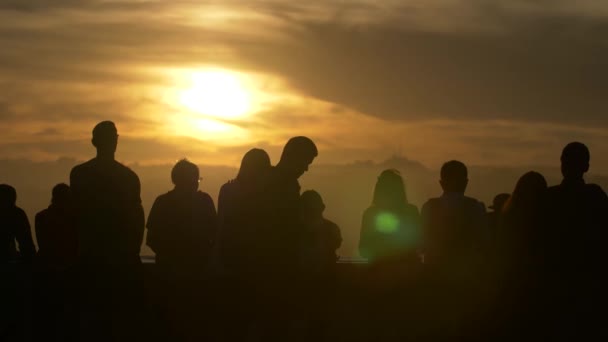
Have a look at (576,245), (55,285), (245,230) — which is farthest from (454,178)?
(55,285)

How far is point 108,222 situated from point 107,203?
6.6 inches

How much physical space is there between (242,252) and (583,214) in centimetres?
312

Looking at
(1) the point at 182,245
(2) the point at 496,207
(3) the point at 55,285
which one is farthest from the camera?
(2) the point at 496,207

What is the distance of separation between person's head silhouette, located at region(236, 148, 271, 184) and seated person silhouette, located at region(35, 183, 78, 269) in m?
3.06

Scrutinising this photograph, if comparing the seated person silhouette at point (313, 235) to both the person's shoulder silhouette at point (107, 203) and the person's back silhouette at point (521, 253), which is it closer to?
the person's shoulder silhouette at point (107, 203)

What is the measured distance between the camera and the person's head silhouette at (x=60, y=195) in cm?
1259

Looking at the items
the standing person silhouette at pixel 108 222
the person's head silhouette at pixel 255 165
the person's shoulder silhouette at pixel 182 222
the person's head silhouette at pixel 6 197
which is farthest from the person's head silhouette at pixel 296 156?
the person's head silhouette at pixel 6 197

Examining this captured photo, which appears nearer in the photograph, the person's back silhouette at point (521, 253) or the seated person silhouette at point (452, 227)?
the person's back silhouette at point (521, 253)

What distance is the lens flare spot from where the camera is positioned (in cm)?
1103

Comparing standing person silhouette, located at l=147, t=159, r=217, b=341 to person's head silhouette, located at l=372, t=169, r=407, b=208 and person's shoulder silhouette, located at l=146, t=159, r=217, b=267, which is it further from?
person's head silhouette, located at l=372, t=169, r=407, b=208

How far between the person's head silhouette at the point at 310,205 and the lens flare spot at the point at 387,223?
3.54 ft

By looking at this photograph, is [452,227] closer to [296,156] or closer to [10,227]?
[296,156]

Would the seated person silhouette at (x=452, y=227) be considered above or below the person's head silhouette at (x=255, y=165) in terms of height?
below

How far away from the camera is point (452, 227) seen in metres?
10.9
